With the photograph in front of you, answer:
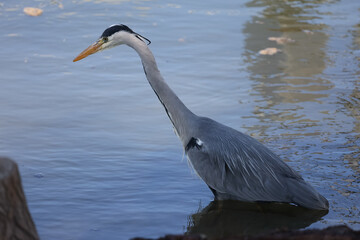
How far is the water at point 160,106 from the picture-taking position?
5.15 m

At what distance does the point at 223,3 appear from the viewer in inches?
449

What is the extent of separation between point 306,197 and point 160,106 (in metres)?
2.80

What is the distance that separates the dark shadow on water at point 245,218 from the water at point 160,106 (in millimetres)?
17

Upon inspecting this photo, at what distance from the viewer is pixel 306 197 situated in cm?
495

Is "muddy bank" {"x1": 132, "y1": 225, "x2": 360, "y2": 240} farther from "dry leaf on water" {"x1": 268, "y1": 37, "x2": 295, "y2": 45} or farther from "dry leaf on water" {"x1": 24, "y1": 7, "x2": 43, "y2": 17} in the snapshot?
"dry leaf on water" {"x1": 24, "y1": 7, "x2": 43, "y2": 17}

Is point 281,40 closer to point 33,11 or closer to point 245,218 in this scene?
point 33,11

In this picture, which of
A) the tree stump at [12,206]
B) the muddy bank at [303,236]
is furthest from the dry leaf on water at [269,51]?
the tree stump at [12,206]

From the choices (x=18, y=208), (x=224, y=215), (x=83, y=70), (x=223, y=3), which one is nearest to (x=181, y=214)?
(x=224, y=215)

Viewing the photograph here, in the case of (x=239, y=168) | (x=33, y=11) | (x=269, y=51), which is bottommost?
(x=239, y=168)

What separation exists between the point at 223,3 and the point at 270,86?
4049 mm

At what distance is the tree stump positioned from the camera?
A: 320cm

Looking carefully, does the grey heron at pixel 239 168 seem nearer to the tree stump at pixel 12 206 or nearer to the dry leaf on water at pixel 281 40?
the tree stump at pixel 12 206

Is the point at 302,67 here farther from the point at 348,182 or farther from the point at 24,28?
the point at 24,28

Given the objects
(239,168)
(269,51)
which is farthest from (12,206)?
(269,51)
